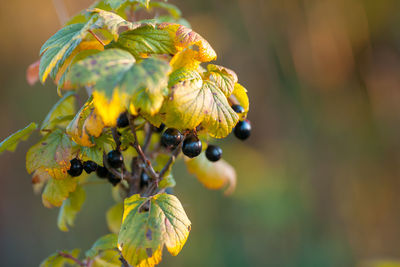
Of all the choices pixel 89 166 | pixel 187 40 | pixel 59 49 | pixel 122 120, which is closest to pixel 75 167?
pixel 89 166

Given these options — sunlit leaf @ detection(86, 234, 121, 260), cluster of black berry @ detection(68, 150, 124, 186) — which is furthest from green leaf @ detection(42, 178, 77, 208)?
sunlit leaf @ detection(86, 234, 121, 260)

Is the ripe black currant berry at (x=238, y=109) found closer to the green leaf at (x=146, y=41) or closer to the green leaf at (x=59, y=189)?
the green leaf at (x=146, y=41)

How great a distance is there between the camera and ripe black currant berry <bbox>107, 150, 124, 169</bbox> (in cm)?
74

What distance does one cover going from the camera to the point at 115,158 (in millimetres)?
737

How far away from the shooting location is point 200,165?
101 cm

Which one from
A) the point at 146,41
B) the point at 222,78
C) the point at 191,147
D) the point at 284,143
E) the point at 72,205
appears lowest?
the point at 284,143

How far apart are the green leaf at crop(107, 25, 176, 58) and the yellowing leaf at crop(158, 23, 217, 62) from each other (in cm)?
1

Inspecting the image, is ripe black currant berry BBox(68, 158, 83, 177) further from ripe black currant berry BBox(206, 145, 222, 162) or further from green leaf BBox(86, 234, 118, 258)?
ripe black currant berry BBox(206, 145, 222, 162)

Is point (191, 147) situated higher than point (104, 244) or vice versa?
point (191, 147)

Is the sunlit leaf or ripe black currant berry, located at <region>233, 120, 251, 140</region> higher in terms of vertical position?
ripe black currant berry, located at <region>233, 120, 251, 140</region>

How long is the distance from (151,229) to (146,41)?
34cm

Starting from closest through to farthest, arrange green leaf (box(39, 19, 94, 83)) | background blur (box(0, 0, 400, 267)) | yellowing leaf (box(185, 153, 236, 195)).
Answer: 1. green leaf (box(39, 19, 94, 83))
2. yellowing leaf (box(185, 153, 236, 195))
3. background blur (box(0, 0, 400, 267))

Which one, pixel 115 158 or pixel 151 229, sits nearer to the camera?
pixel 151 229

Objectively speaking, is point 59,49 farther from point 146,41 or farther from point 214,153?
point 214,153
